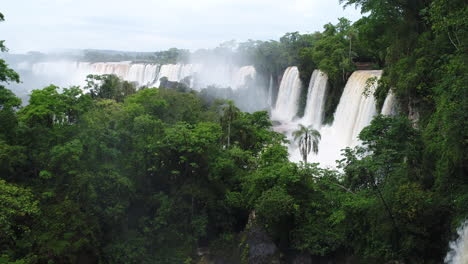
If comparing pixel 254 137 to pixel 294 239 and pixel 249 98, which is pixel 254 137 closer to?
pixel 294 239

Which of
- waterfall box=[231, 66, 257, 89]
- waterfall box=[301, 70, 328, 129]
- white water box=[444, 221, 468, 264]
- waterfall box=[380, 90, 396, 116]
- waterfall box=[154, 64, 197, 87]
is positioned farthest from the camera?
waterfall box=[154, 64, 197, 87]

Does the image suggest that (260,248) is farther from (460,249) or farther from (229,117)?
(229,117)

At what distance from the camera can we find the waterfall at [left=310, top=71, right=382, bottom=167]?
24.4 metres

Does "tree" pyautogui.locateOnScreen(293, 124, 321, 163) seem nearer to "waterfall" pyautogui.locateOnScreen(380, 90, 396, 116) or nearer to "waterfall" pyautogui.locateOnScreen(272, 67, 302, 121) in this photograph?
"waterfall" pyautogui.locateOnScreen(380, 90, 396, 116)

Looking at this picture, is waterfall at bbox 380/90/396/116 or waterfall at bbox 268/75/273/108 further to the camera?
waterfall at bbox 268/75/273/108

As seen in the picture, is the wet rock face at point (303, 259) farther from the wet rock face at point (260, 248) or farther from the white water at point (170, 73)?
the white water at point (170, 73)

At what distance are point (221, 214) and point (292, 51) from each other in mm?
35430

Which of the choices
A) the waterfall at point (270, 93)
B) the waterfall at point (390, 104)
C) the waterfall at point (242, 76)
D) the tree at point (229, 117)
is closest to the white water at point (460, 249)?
the waterfall at point (390, 104)

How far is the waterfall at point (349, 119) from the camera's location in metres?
24.4

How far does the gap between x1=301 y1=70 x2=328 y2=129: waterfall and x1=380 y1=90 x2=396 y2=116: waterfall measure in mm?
12605

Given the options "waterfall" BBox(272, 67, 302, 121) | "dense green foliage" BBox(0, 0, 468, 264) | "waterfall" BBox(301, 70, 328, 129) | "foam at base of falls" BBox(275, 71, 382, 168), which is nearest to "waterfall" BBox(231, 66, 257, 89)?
"waterfall" BBox(272, 67, 302, 121)

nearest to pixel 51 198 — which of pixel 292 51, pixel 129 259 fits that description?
pixel 129 259

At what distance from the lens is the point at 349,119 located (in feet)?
87.6

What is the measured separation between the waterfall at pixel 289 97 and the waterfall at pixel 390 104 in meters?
19.4
